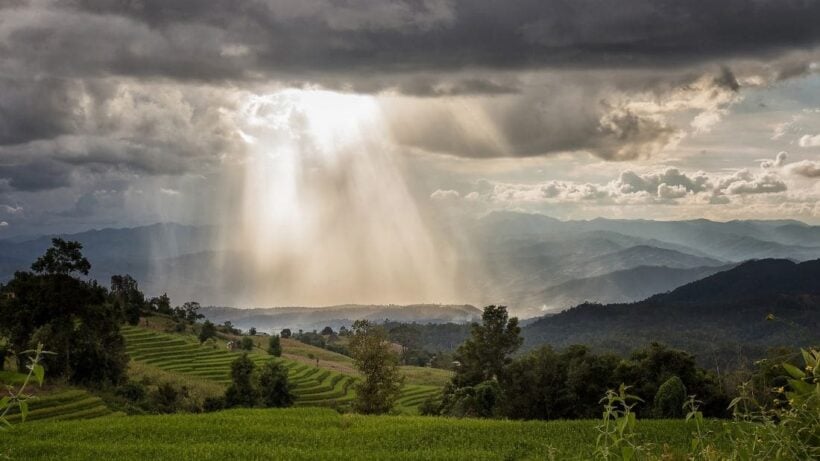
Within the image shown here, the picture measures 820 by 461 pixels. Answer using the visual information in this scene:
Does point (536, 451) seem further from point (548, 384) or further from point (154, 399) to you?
point (154, 399)

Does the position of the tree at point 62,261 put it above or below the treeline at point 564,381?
above

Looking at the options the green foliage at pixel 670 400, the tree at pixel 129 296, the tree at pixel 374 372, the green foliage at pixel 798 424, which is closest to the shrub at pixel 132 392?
the tree at pixel 374 372

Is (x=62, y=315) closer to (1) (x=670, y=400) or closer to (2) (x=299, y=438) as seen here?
(2) (x=299, y=438)

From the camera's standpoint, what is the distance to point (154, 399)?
7506cm

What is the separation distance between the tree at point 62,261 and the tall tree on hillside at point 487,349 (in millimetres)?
46735

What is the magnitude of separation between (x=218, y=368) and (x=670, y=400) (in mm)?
86406

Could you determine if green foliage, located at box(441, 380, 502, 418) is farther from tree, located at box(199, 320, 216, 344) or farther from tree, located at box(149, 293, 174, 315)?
tree, located at box(149, 293, 174, 315)

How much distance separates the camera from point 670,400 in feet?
160

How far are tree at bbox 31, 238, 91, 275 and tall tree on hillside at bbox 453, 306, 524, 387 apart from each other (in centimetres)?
4674

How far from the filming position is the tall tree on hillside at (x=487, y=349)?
8169 cm

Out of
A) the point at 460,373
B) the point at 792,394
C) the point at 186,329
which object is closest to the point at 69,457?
the point at 792,394

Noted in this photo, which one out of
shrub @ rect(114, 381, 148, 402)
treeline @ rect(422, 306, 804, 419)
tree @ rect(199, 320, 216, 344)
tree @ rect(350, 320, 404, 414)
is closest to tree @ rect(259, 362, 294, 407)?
shrub @ rect(114, 381, 148, 402)

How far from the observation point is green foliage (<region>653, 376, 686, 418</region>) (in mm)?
47688

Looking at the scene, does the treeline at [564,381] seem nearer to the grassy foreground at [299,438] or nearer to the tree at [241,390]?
the tree at [241,390]
